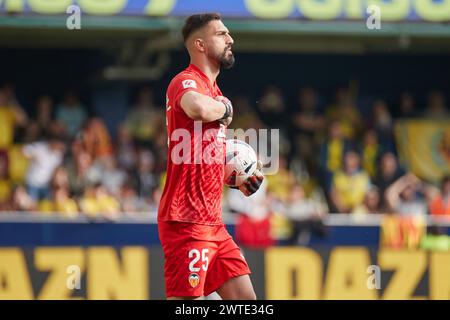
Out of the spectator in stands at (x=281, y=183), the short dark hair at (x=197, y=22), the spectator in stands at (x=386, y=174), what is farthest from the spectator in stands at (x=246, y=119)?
the short dark hair at (x=197, y=22)

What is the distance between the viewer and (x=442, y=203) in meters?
16.5

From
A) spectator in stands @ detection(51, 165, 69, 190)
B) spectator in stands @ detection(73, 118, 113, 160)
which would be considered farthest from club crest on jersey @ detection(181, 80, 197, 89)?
spectator in stands @ detection(73, 118, 113, 160)

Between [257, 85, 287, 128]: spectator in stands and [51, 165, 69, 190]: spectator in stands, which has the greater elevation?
[257, 85, 287, 128]: spectator in stands

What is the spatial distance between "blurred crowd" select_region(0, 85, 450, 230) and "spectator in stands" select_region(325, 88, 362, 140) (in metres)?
0.02

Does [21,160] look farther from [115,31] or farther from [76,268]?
[76,268]

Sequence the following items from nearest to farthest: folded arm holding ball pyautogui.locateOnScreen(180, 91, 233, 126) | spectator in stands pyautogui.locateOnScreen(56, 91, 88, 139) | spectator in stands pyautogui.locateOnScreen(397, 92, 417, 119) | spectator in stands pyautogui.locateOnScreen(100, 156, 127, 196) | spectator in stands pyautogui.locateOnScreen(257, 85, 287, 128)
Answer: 1. folded arm holding ball pyautogui.locateOnScreen(180, 91, 233, 126)
2. spectator in stands pyautogui.locateOnScreen(100, 156, 127, 196)
3. spectator in stands pyautogui.locateOnScreen(56, 91, 88, 139)
4. spectator in stands pyautogui.locateOnScreen(257, 85, 287, 128)
5. spectator in stands pyautogui.locateOnScreen(397, 92, 417, 119)

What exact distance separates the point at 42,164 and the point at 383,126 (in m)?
5.64

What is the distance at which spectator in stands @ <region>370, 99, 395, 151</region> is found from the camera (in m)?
18.5

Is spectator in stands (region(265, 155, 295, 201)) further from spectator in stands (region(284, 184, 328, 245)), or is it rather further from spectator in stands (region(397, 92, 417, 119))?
spectator in stands (region(397, 92, 417, 119))

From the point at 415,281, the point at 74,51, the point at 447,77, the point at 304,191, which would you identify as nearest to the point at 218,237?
the point at 415,281

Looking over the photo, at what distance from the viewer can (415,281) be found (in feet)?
44.4

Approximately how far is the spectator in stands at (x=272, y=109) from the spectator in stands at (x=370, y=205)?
201 centimetres

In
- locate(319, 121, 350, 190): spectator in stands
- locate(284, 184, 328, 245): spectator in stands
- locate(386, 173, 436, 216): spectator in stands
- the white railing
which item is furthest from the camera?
locate(319, 121, 350, 190): spectator in stands

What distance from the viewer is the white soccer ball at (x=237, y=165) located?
7.94m
